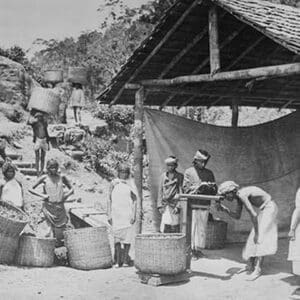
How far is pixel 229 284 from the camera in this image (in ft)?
22.7

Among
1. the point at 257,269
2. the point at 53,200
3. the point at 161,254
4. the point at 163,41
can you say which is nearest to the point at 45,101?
the point at 53,200

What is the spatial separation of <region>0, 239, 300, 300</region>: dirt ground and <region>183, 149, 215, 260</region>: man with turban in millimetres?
550

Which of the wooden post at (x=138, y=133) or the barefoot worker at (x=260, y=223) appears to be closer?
the barefoot worker at (x=260, y=223)

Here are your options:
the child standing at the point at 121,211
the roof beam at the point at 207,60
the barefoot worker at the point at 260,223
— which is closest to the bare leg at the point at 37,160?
the roof beam at the point at 207,60

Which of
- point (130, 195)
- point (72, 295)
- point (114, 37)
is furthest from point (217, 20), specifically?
point (114, 37)

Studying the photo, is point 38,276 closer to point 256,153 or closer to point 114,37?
point 256,153

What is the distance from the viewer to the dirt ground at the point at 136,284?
6.52 metres

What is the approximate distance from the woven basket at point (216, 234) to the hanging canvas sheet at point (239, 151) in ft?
1.60

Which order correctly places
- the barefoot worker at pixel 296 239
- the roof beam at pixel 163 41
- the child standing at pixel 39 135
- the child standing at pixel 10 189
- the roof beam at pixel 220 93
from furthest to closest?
the child standing at pixel 39 135 → the roof beam at pixel 220 93 → the child standing at pixel 10 189 → the roof beam at pixel 163 41 → the barefoot worker at pixel 296 239

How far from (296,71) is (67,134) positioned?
35.1 feet

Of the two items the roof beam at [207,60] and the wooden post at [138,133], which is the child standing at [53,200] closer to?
the wooden post at [138,133]

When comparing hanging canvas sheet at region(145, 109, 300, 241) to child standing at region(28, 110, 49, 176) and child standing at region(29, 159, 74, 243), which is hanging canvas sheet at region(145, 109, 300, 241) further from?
child standing at region(28, 110, 49, 176)

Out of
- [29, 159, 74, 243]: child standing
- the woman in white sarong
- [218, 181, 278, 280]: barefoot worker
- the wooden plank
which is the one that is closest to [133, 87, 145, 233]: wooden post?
[29, 159, 74, 243]: child standing

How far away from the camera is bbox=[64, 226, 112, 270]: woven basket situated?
7.86 metres
